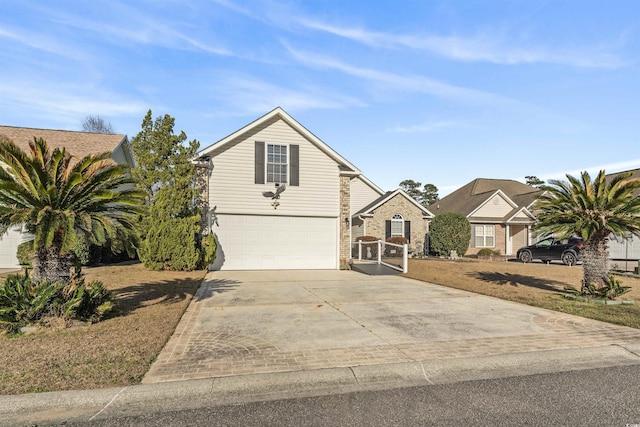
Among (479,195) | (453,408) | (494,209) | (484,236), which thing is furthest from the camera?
(479,195)

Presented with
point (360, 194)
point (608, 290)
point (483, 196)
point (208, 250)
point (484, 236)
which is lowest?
point (608, 290)

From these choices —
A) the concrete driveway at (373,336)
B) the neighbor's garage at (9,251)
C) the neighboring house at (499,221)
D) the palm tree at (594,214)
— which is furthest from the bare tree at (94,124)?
the palm tree at (594,214)

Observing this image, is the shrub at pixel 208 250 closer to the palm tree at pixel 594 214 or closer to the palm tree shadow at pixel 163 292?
the palm tree shadow at pixel 163 292

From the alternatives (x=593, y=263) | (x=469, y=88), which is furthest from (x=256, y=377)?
(x=469, y=88)

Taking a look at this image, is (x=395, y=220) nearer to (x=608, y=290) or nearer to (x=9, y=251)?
(x=608, y=290)

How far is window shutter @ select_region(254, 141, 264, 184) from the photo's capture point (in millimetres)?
15570

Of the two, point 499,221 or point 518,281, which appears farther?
point 499,221

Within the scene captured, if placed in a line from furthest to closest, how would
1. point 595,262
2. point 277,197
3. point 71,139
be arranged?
point 71,139
point 277,197
point 595,262

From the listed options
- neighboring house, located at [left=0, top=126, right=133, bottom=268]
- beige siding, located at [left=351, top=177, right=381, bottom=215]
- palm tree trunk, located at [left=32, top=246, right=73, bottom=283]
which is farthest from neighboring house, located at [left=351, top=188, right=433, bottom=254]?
palm tree trunk, located at [left=32, top=246, right=73, bottom=283]

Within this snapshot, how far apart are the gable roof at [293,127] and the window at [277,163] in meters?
1.03

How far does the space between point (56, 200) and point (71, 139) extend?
18.4 meters

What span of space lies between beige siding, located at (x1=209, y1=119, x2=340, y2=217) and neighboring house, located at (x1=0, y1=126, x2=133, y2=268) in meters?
5.51

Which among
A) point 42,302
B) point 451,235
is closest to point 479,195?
point 451,235

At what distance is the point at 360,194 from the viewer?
2836cm
